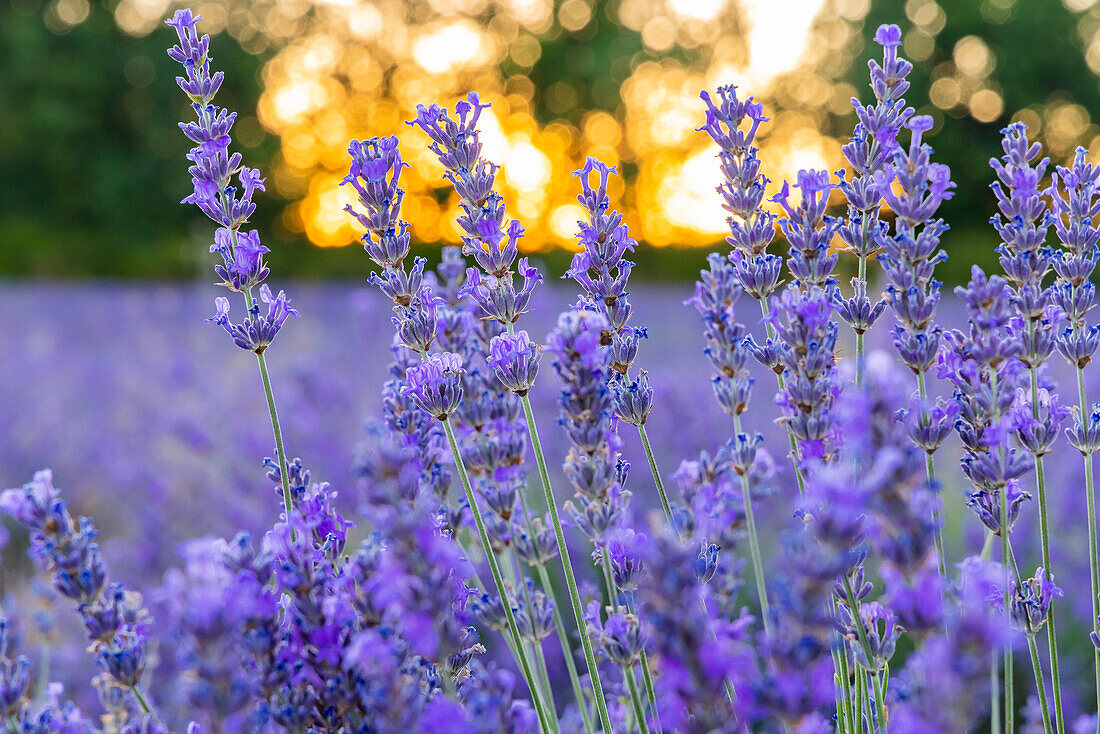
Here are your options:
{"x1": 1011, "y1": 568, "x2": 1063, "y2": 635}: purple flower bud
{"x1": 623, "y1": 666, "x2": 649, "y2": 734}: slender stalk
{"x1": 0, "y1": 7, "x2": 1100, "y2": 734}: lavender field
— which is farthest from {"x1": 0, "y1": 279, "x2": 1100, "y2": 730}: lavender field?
{"x1": 1011, "y1": 568, "x2": 1063, "y2": 635}: purple flower bud

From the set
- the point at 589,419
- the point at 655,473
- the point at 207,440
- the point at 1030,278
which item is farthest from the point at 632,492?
the point at 207,440

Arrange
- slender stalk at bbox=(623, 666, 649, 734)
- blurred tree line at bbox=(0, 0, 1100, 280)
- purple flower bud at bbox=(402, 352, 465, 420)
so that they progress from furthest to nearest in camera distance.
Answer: blurred tree line at bbox=(0, 0, 1100, 280) < purple flower bud at bbox=(402, 352, 465, 420) < slender stalk at bbox=(623, 666, 649, 734)

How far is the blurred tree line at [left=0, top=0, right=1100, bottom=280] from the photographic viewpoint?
20.2m

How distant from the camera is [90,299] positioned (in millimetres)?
11219

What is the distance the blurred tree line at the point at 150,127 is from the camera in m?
20.2

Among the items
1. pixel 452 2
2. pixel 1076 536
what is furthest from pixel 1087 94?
pixel 1076 536

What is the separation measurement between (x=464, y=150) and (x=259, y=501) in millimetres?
2896

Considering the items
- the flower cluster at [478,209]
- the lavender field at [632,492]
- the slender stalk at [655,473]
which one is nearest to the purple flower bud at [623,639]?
the lavender field at [632,492]

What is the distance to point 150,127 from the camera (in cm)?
2147

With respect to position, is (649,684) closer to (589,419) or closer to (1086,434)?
(589,419)

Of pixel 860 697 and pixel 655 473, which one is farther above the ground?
pixel 655 473

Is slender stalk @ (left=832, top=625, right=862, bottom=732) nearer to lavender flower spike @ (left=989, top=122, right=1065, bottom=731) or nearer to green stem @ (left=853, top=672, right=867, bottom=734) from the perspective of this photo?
green stem @ (left=853, top=672, right=867, bottom=734)

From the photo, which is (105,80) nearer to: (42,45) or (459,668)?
(42,45)

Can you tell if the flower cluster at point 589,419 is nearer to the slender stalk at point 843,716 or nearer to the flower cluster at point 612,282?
the flower cluster at point 612,282
